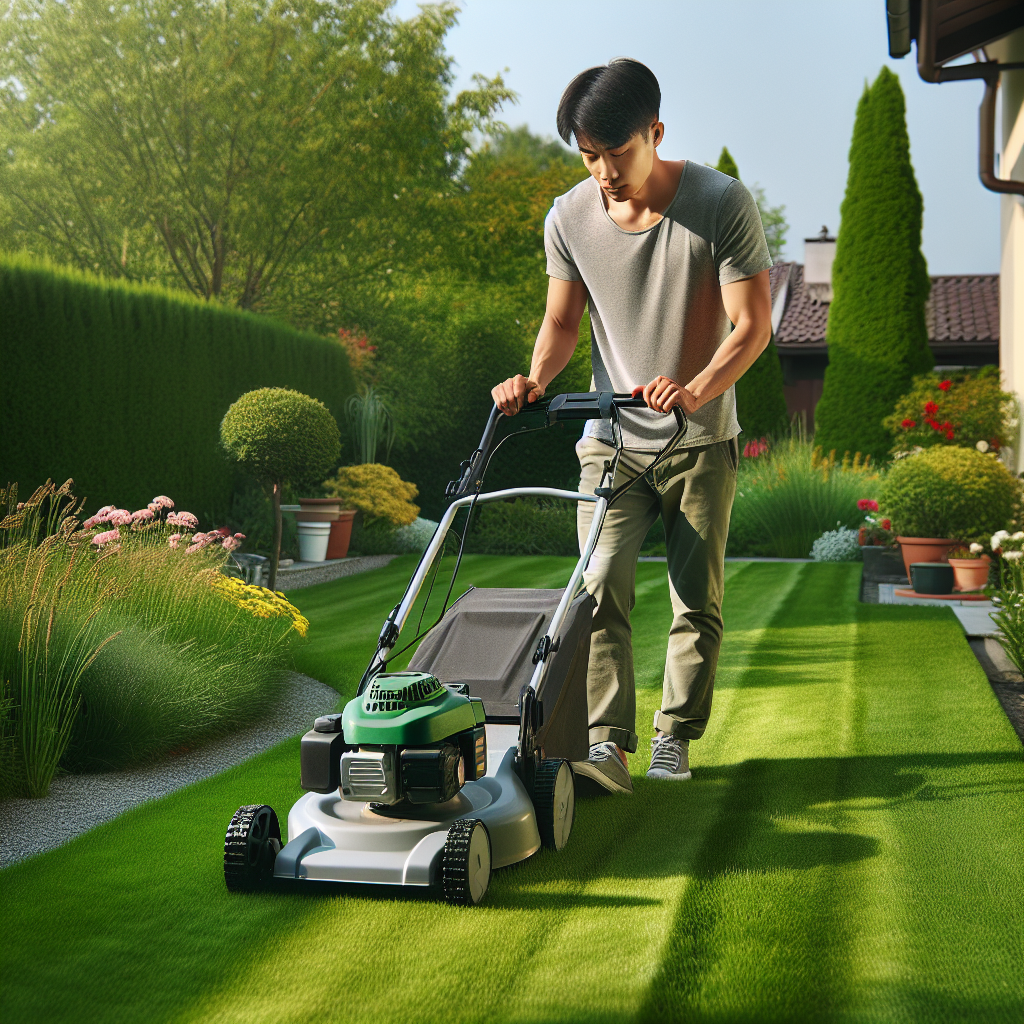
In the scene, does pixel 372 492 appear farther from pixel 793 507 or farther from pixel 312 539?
pixel 793 507

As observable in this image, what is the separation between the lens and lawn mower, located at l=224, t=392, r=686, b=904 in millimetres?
2420

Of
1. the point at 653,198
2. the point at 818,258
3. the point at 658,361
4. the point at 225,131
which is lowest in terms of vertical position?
the point at 658,361

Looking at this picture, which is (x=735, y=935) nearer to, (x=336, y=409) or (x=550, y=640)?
(x=550, y=640)

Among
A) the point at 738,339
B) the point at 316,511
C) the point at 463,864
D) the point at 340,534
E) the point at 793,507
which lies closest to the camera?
the point at 463,864

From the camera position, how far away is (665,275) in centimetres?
321

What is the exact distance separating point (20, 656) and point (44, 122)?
50.8ft

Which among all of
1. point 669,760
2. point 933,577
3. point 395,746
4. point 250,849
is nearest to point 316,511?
point 933,577

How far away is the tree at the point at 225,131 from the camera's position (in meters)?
15.1

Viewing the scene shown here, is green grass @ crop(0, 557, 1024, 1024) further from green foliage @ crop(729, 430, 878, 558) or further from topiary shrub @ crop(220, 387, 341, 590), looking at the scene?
green foliage @ crop(729, 430, 878, 558)

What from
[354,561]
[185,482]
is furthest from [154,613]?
[354,561]

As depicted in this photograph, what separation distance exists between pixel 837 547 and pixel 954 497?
2857 mm

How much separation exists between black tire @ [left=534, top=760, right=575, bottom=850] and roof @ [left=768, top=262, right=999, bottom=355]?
17.0 meters

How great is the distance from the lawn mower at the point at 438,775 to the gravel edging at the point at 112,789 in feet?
2.69

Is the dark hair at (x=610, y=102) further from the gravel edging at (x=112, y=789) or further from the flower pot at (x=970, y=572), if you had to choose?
the flower pot at (x=970, y=572)
